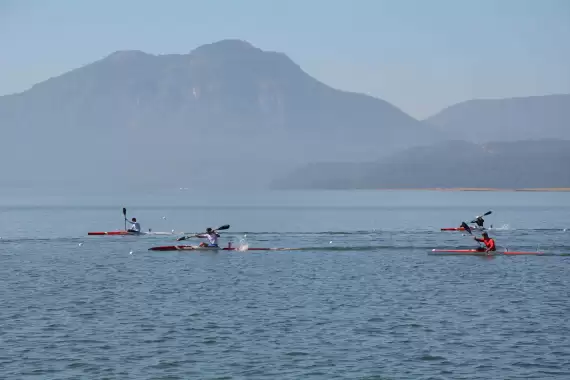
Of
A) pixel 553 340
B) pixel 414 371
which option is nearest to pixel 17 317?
pixel 414 371

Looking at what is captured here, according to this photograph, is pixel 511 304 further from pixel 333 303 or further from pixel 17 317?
pixel 17 317

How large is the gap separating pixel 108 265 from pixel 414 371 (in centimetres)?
4318

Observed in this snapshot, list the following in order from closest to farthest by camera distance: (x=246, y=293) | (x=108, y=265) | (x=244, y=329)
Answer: (x=244, y=329) < (x=246, y=293) < (x=108, y=265)

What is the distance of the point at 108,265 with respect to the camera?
7231cm

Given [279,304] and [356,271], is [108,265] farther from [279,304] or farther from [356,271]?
[279,304]

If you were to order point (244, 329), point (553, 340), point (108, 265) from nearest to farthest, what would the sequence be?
point (553, 340) → point (244, 329) → point (108, 265)

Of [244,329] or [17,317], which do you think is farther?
[17,317]

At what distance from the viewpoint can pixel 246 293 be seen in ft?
176

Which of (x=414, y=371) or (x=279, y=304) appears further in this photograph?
(x=279, y=304)

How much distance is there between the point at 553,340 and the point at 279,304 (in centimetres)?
1539

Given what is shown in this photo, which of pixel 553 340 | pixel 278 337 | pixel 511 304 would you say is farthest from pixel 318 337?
pixel 511 304

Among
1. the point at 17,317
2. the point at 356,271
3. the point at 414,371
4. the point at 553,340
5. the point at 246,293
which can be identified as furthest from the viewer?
the point at 356,271

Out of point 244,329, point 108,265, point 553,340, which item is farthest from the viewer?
point 108,265

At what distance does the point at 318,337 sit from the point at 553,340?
31.7 ft
